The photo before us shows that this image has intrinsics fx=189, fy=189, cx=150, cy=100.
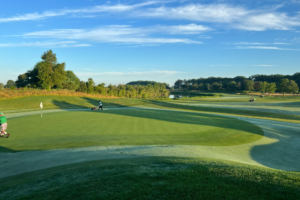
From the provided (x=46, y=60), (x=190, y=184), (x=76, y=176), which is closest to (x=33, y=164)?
(x=76, y=176)

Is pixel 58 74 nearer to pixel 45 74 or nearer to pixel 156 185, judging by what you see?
pixel 45 74

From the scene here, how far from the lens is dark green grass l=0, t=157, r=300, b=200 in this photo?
3982mm

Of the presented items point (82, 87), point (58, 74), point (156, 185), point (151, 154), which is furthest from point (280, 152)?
point (82, 87)

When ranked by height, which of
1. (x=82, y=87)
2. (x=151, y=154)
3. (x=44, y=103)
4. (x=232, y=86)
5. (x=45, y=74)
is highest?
(x=45, y=74)

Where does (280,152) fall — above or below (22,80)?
below

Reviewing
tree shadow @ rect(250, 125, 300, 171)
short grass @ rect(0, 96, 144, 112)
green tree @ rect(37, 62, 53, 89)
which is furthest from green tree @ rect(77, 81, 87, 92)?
tree shadow @ rect(250, 125, 300, 171)

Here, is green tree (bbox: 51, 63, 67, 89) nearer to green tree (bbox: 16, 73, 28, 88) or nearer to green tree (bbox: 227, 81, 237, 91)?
green tree (bbox: 16, 73, 28, 88)

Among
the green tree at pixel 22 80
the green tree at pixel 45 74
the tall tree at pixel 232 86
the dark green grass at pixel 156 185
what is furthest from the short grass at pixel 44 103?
the tall tree at pixel 232 86

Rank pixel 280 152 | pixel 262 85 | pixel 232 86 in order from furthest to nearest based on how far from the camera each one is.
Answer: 1. pixel 232 86
2. pixel 262 85
3. pixel 280 152

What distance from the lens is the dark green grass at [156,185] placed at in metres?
3.98

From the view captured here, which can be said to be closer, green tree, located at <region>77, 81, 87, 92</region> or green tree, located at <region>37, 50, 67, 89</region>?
green tree, located at <region>37, 50, 67, 89</region>

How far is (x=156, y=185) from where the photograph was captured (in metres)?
4.48

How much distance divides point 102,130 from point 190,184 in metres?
11.2

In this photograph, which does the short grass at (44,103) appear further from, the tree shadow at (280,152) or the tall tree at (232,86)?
the tall tree at (232,86)
